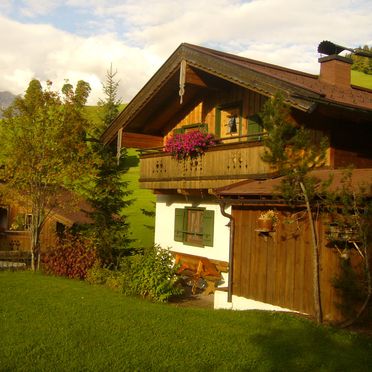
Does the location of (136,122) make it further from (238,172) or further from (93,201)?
(238,172)

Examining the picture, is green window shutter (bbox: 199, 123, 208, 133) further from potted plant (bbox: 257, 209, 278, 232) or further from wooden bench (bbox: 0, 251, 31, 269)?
wooden bench (bbox: 0, 251, 31, 269)

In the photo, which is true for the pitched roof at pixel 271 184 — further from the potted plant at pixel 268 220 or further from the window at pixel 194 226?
the window at pixel 194 226

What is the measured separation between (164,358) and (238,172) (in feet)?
22.8

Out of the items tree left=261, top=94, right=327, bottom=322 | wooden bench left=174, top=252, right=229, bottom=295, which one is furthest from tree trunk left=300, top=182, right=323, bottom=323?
wooden bench left=174, top=252, right=229, bottom=295

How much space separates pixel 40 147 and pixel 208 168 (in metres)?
5.93

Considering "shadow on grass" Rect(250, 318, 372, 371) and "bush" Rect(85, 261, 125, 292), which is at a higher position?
"bush" Rect(85, 261, 125, 292)

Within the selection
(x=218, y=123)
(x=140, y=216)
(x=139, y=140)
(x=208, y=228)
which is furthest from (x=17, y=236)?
(x=140, y=216)

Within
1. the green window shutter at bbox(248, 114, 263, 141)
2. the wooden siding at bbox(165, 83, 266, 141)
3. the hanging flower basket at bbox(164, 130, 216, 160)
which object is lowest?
the hanging flower basket at bbox(164, 130, 216, 160)

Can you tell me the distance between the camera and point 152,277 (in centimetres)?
1222

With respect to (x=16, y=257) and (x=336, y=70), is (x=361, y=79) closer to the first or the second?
(x=336, y=70)

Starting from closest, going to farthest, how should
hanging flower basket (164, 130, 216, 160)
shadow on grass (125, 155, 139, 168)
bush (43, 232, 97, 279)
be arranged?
hanging flower basket (164, 130, 216, 160) < bush (43, 232, 97, 279) < shadow on grass (125, 155, 139, 168)

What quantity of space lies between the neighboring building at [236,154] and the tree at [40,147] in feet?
5.97

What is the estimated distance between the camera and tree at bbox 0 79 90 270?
16297mm

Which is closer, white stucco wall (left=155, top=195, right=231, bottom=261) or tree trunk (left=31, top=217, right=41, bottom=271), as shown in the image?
white stucco wall (left=155, top=195, right=231, bottom=261)
